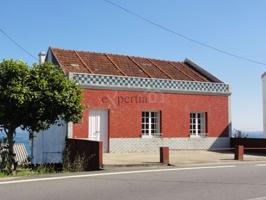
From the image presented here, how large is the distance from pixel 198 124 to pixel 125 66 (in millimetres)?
5221

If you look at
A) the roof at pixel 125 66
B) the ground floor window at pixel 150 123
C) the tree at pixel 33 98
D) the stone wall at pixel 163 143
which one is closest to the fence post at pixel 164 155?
the tree at pixel 33 98

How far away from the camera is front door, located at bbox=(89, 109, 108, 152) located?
72.7ft

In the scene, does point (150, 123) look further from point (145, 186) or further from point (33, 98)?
point (145, 186)

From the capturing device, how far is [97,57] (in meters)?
26.0

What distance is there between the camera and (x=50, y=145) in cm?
2305

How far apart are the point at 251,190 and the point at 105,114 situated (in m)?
12.6

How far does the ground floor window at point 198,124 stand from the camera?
1001 inches

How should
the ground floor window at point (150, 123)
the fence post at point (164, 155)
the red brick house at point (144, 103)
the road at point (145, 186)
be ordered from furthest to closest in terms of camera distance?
1. the ground floor window at point (150, 123)
2. the red brick house at point (144, 103)
3. the fence post at point (164, 155)
4. the road at point (145, 186)

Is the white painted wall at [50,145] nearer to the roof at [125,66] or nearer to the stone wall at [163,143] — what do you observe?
the stone wall at [163,143]

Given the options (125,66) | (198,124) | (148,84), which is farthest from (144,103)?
(198,124)

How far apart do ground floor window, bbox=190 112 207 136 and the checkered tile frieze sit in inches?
53.2

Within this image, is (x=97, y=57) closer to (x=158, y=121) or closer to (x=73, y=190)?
(x=158, y=121)

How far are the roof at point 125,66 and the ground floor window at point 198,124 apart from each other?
7.27 feet

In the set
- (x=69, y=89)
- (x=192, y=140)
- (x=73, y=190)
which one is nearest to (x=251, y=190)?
(x=73, y=190)
